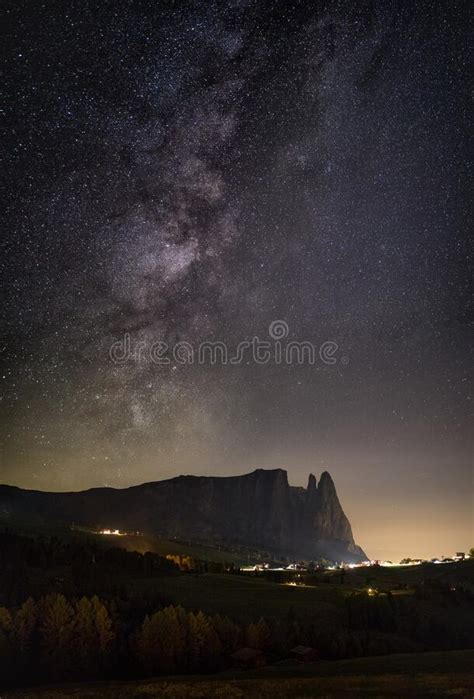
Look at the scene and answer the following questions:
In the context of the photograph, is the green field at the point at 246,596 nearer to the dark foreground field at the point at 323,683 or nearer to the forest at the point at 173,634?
the forest at the point at 173,634

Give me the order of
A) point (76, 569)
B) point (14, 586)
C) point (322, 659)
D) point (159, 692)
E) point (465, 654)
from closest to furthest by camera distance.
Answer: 1. point (159, 692)
2. point (465, 654)
3. point (322, 659)
4. point (14, 586)
5. point (76, 569)

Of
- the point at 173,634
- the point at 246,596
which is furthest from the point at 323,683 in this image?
the point at 246,596

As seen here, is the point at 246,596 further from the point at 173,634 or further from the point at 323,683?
the point at 323,683

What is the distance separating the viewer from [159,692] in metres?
57.3

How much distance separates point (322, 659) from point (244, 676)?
56.6ft

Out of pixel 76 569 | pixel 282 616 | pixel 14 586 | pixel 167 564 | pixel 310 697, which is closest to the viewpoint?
pixel 310 697

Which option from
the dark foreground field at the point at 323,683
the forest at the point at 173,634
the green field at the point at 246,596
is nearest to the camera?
the dark foreground field at the point at 323,683

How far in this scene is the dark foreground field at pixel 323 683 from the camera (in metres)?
49.9

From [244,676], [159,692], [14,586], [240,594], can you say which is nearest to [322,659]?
[244,676]

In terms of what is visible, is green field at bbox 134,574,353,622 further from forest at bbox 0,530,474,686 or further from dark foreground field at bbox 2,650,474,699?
dark foreground field at bbox 2,650,474,699

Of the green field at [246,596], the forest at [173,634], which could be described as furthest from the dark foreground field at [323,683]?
the green field at [246,596]

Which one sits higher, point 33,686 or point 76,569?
→ point 76,569

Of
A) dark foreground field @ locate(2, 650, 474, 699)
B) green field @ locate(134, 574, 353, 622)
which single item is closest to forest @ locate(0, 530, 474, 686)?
green field @ locate(134, 574, 353, 622)

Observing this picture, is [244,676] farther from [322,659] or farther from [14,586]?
[14,586]
